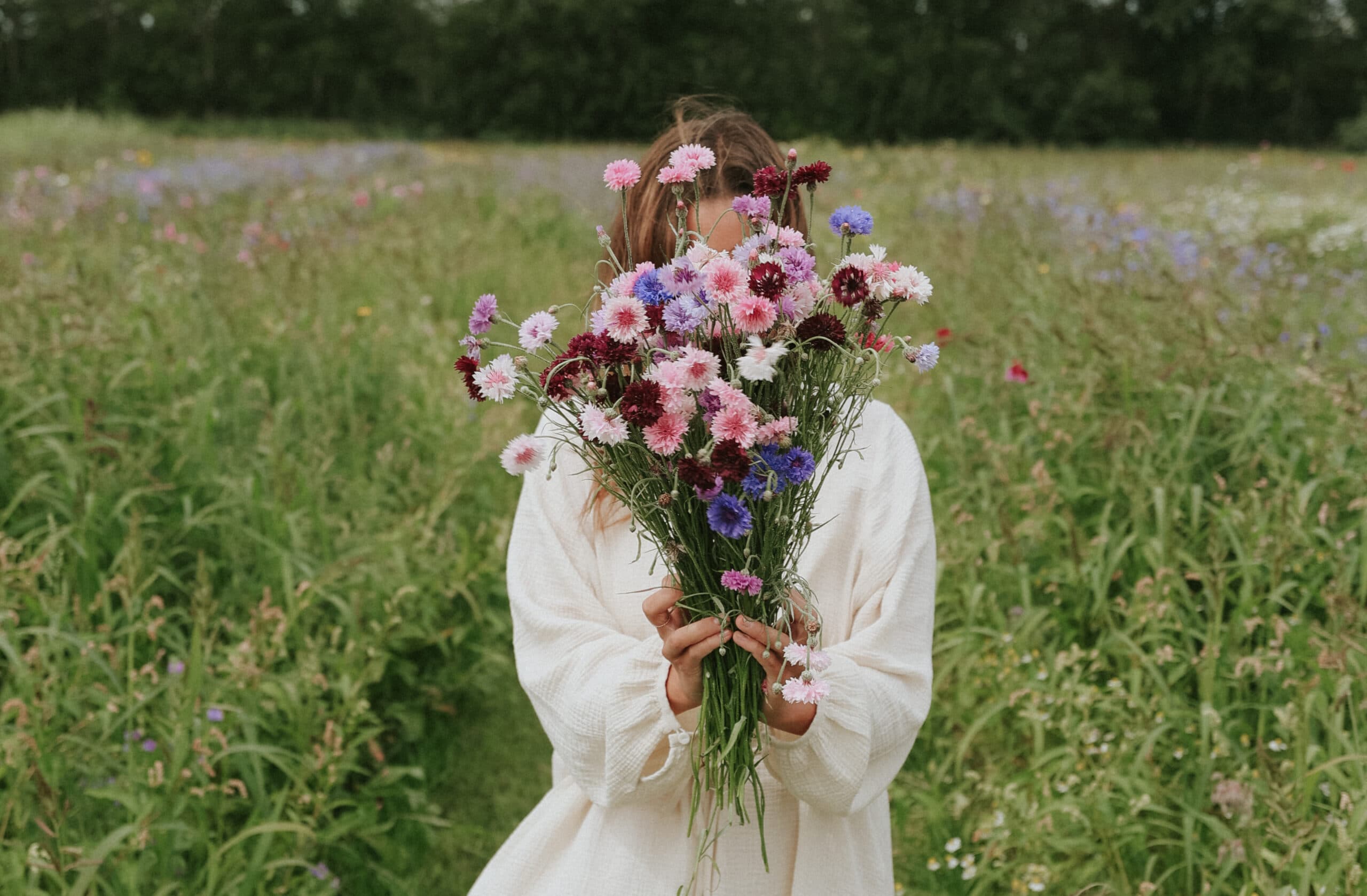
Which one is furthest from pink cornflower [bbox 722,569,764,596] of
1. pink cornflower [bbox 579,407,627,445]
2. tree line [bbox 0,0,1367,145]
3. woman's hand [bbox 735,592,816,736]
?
tree line [bbox 0,0,1367,145]

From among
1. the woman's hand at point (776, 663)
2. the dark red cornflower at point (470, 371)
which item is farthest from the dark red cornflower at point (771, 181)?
the woman's hand at point (776, 663)

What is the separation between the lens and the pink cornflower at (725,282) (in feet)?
3.21

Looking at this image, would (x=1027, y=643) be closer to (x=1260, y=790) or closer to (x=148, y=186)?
(x=1260, y=790)

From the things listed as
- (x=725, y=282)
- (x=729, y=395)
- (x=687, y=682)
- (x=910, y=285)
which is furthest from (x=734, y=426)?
(x=687, y=682)

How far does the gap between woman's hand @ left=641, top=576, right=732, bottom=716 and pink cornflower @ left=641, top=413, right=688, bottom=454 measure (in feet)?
0.82

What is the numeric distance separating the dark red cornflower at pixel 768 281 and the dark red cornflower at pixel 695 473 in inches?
6.4

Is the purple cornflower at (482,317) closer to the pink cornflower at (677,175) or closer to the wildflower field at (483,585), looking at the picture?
the pink cornflower at (677,175)

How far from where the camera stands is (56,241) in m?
5.01

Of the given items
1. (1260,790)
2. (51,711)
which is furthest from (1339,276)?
(51,711)

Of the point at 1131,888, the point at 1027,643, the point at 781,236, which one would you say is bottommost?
the point at 1131,888

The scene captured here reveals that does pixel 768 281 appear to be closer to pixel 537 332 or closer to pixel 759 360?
pixel 759 360

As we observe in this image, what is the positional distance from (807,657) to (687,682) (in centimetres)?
18

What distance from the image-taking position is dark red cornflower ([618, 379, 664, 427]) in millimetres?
970

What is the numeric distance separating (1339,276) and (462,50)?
91.9 feet
